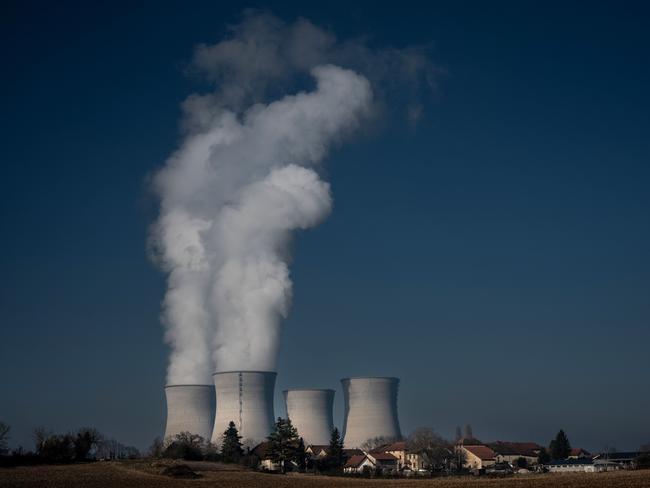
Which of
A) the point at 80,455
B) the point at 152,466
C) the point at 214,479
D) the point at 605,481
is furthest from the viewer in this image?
the point at 80,455

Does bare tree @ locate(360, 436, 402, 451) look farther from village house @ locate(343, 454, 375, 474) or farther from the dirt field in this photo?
the dirt field

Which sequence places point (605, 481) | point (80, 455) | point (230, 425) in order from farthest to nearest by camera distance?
1. point (230, 425)
2. point (80, 455)
3. point (605, 481)

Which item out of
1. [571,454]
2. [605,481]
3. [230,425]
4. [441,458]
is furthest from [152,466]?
[571,454]

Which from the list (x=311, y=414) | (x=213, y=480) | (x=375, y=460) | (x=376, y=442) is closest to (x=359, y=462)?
(x=375, y=460)

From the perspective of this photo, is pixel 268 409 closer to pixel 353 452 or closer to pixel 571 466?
pixel 353 452

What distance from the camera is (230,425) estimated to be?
143 ft

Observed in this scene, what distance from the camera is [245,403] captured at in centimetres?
4519

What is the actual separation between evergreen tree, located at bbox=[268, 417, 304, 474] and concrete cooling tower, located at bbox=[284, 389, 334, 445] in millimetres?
8444

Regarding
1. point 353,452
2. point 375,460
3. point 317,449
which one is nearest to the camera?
point 375,460

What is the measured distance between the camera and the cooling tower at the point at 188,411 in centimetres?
4688

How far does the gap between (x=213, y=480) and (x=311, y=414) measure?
20282 millimetres

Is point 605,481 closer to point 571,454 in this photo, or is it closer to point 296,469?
point 296,469

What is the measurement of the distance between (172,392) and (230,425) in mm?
5482

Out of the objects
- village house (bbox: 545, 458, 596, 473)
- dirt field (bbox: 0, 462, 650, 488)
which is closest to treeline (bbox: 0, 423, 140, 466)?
dirt field (bbox: 0, 462, 650, 488)
